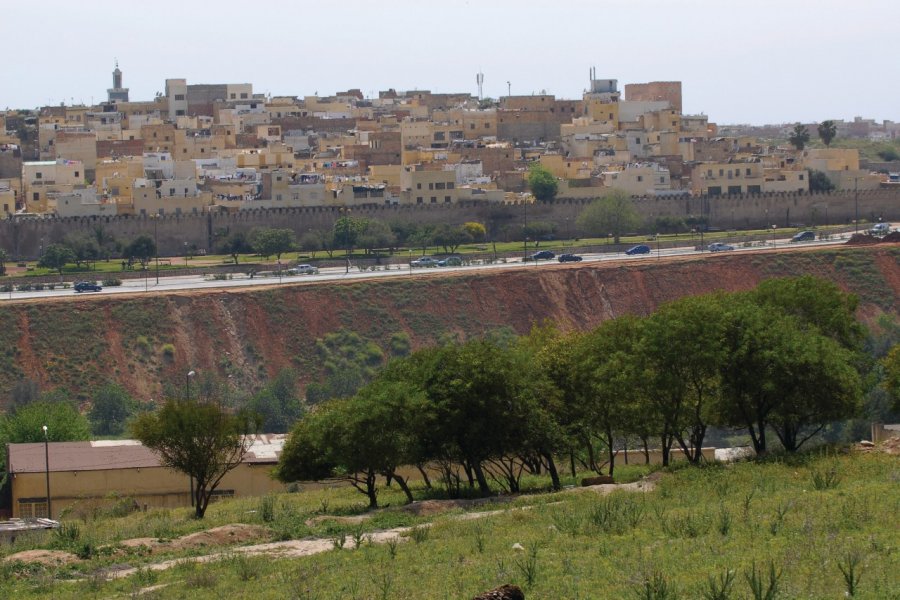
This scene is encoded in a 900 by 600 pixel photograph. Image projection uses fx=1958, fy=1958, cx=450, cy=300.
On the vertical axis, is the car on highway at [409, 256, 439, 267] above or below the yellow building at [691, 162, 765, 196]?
below

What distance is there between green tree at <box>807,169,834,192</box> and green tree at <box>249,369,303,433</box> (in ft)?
130

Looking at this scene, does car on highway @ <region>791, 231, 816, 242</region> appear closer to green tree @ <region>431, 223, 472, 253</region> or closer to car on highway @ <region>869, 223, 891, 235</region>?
car on highway @ <region>869, 223, 891, 235</region>

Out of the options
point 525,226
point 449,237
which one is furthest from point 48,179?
point 525,226

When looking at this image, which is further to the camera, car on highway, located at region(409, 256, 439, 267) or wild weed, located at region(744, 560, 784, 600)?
car on highway, located at region(409, 256, 439, 267)

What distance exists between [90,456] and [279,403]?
704 inches

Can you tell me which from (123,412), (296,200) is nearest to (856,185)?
(296,200)

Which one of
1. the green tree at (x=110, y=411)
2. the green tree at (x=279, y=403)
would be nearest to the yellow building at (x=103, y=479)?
the green tree at (x=279, y=403)

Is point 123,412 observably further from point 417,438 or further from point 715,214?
point 715,214

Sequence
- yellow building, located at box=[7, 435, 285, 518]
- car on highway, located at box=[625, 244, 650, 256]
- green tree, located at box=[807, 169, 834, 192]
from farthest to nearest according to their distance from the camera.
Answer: green tree, located at box=[807, 169, 834, 192] → car on highway, located at box=[625, 244, 650, 256] → yellow building, located at box=[7, 435, 285, 518]

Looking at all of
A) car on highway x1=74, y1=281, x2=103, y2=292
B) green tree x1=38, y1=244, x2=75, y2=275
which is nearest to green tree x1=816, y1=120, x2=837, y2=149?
green tree x1=38, y1=244, x2=75, y2=275

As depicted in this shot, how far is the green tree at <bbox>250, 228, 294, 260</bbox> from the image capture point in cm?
7931

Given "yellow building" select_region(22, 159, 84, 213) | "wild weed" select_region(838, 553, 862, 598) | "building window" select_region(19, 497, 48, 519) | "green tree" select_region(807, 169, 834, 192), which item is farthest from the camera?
"green tree" select_region(807, 169, 834, 192)

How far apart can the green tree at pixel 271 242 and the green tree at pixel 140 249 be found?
412 cm

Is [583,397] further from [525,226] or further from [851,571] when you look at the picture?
[525,226]
